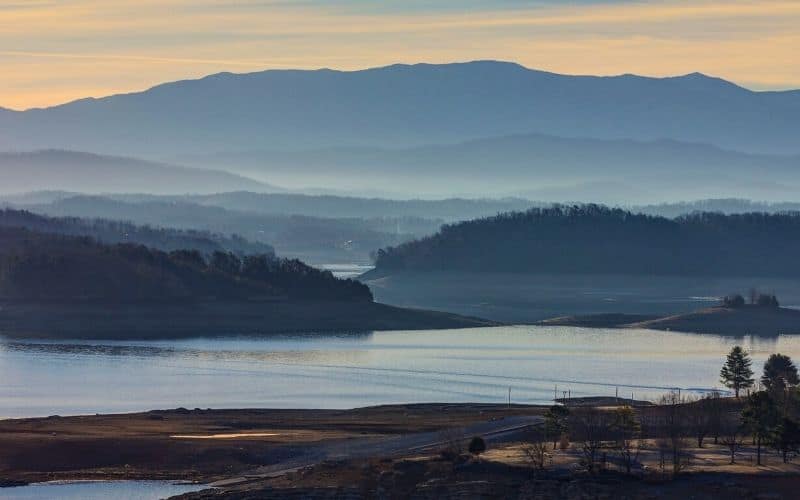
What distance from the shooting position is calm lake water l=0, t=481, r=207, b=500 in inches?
2031

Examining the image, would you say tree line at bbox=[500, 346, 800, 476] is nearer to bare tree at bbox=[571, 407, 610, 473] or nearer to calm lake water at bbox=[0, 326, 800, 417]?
bare tree at bbox=[571, 407, 610, 473]

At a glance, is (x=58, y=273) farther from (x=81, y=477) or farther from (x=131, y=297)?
(x=81, y=477)

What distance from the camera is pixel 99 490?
5275 cm

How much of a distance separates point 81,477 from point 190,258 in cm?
7329

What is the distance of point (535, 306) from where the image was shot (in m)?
140

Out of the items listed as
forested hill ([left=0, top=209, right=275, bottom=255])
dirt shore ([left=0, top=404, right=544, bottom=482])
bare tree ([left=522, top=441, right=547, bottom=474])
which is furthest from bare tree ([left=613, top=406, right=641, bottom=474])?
forested hill ([left=0, top=209, right=275, bottom=255])

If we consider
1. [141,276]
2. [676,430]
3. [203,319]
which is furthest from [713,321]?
[676,430]

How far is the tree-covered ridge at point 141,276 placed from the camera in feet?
384

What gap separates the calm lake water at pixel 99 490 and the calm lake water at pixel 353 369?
55.1ft

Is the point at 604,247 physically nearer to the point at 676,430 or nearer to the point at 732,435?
the point at 732,435

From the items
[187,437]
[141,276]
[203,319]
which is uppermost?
[141,276]

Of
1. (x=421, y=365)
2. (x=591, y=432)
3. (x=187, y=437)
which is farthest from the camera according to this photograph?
(x=421, y=365)

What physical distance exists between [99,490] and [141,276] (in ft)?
224

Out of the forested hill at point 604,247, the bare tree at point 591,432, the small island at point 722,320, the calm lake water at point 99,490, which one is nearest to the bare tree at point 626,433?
the bare tree at point 591,432
